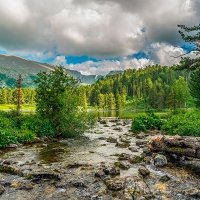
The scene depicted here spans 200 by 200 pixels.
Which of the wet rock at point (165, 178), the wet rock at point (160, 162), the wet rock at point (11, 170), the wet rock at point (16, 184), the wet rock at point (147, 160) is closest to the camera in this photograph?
the wet rock at point (16, 184)

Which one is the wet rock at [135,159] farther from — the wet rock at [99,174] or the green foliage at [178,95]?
the green foliage at [178,95]

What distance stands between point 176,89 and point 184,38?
266 ft

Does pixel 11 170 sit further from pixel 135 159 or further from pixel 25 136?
pixel 25 136

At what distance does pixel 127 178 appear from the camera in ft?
50.9

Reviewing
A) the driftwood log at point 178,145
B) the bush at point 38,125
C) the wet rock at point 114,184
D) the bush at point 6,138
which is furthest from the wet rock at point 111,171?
the bush at point 38,125

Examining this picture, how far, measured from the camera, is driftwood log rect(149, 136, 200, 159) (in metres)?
19.8

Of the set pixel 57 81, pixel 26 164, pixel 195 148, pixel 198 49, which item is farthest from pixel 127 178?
pixel 57 81

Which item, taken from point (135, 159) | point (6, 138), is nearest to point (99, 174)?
point (135, 159)

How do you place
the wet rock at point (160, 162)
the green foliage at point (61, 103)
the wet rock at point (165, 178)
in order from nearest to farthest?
the wet rock at point (165, 178), the wet rock at point (160, 162), the green foliage at point (61, 103)

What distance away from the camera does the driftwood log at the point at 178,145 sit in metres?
19.8

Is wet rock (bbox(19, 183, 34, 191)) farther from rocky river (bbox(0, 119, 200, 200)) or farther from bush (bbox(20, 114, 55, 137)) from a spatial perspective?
bush (bbox(20, 114, 55, 137))

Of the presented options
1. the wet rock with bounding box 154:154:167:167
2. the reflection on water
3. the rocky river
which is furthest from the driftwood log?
the reflection on water

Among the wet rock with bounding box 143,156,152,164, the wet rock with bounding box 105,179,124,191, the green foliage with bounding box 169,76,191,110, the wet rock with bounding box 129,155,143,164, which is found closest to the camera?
the wet rock with bounding box 105,179,124,191

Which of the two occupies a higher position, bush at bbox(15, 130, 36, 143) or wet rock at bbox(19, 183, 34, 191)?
bush at bbox(15, 130, 36, 143)
